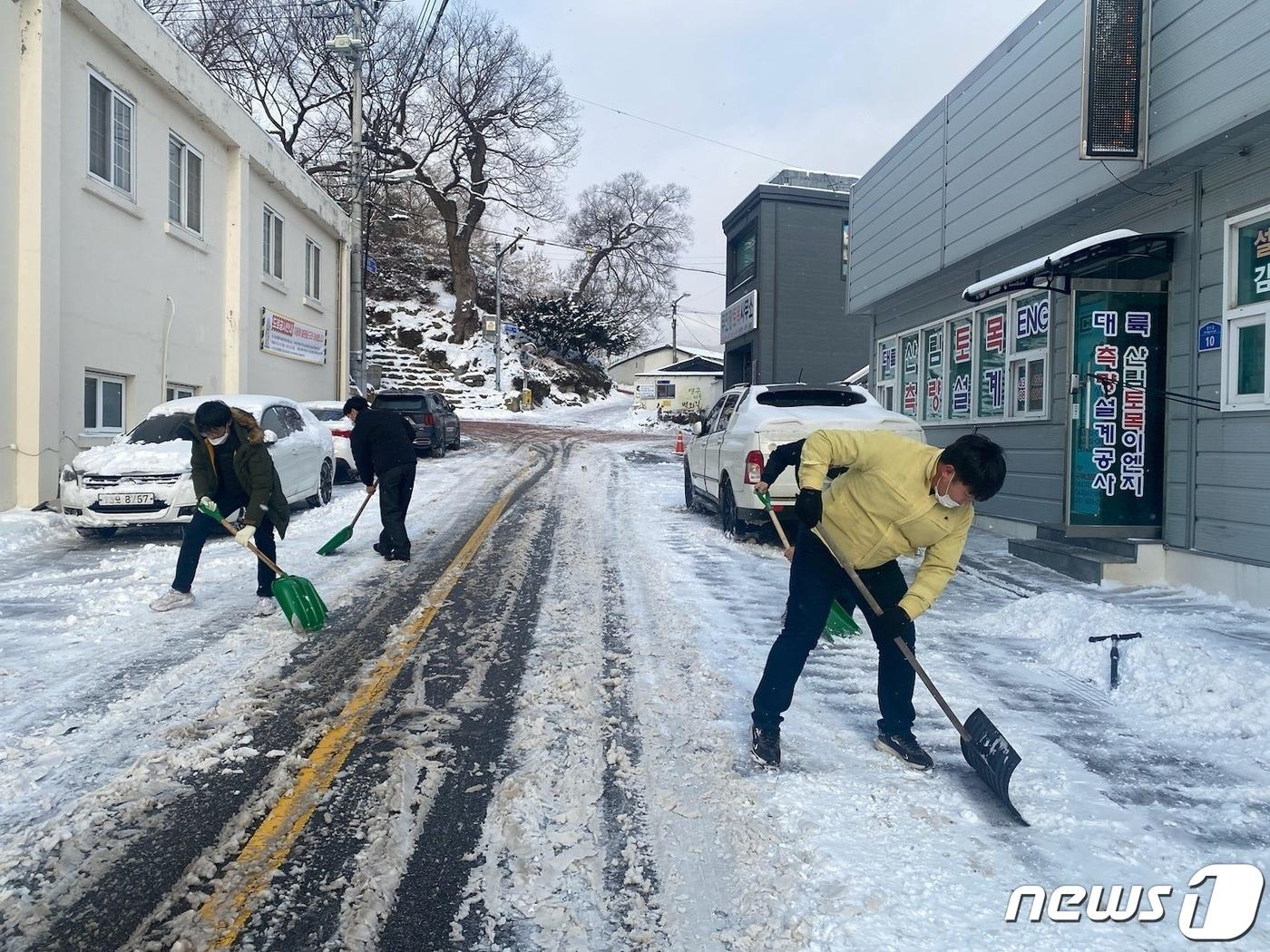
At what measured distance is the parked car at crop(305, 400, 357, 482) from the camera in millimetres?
15766

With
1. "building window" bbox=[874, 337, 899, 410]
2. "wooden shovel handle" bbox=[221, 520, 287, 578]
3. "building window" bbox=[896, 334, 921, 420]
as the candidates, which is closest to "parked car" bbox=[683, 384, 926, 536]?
"wooden shovel handle" bbox=[221, 520, 287, 578]

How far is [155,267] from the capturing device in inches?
565

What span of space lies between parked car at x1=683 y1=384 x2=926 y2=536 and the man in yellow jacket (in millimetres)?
4387

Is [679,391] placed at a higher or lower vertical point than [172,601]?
higher

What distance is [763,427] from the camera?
31.0ft

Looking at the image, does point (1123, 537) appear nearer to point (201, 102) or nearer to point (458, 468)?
point (458, 468)

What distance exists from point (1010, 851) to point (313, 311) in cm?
2333

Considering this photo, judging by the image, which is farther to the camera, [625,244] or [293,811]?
[625,244]

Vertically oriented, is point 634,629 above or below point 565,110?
below

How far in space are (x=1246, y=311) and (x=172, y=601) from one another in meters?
8.84

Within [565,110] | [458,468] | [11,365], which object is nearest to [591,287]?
[565,110]

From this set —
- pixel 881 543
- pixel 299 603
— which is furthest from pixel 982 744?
pixel 299 603

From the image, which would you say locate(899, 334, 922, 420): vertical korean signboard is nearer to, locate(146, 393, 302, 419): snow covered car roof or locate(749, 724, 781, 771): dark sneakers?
locate(146, 393, 302, 419): snow covered car roof

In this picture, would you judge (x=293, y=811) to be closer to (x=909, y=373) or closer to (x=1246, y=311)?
(x=1246, y=311)
